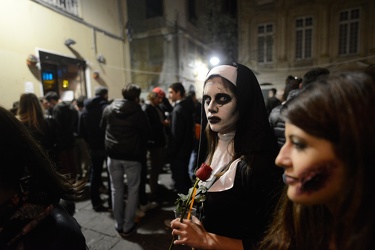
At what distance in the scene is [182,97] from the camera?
13.4ft

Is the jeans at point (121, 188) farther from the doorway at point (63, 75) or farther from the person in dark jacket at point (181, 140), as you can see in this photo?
the doorway at point (63, 75)

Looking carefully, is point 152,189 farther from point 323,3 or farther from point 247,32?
point 323,3

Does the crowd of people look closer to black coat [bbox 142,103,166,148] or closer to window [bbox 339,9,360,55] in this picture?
black coat [bbox 142,103,166,148]

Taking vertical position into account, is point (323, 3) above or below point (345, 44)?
above

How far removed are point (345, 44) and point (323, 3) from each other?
2.92m

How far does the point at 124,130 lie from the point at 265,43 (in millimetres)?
14932

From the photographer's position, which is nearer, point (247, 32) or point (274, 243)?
point (274, 243)

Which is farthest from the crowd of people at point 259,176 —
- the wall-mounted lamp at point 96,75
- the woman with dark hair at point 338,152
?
the wall-mounted lamp at point 96,75

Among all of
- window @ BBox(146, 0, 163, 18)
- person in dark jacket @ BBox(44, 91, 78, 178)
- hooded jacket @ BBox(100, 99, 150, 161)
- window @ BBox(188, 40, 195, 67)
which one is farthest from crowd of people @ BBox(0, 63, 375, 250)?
window @ BBox(146, 0, 163, 18)

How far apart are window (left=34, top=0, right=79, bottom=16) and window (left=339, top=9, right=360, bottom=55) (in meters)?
14.8

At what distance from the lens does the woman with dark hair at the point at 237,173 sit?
1271 millimetres

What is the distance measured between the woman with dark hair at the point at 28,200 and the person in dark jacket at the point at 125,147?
6.54 feet

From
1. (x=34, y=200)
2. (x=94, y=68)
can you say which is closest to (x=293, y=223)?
(x=34, y=200)

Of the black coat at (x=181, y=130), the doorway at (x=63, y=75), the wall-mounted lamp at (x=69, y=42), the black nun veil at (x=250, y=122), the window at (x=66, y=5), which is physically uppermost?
the window at (x=66, y=5)
